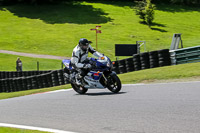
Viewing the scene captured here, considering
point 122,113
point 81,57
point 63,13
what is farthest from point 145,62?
point 63,13

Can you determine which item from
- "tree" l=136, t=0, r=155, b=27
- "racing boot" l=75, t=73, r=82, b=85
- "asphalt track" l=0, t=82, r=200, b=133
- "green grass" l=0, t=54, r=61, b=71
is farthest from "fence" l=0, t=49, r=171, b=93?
"tree" l=136, t=0, r=155, b=27

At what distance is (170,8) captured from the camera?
252ft

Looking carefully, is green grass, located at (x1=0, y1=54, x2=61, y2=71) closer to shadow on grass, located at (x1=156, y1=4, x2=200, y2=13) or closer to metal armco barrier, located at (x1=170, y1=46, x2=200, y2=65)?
metal armco barrier, located at (x1=170, y1=46, x2=200, y2=65)

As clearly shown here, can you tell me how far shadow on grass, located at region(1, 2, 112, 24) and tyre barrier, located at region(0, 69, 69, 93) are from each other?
43.1 meters

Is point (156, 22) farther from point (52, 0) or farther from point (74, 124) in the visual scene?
point (74, 124)

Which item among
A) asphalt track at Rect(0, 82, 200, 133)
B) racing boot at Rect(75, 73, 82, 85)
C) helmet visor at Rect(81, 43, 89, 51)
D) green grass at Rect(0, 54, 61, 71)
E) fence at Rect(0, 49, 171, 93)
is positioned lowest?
green grass at Rect(0, 54, 61, 71)

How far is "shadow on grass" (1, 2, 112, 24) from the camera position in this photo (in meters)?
64.7

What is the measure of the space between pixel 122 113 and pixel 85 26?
54.5 m

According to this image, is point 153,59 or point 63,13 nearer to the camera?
point 153,59

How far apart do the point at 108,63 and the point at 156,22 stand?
57.5 meters

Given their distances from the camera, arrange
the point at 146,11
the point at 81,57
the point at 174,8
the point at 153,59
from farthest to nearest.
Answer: the point at 174,8
the point at 146,11
the point at 153,59
the point at 81,57

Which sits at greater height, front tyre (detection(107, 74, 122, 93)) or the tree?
front tyre (detection(107, 74, 122, 93))

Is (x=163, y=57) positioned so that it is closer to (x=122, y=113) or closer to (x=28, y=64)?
(x=122, y=113)

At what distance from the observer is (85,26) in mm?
60875
